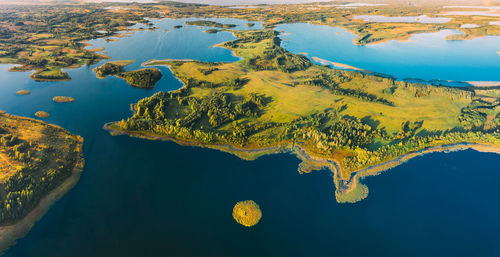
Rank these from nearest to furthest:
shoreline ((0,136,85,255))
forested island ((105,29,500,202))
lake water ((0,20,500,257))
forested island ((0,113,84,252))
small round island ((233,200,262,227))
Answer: shoreline ((0,136,85,255)) < lake water ((0,20,500,257)) < forested island ((0,113,84,252)) < small round island ((233,200,262,227)) < forested island ((105,29,500,202))

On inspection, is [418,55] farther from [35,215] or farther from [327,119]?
[35,215]

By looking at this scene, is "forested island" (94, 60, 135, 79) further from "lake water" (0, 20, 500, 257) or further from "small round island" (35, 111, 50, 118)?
"lake water" (0, 20, 500, 257)

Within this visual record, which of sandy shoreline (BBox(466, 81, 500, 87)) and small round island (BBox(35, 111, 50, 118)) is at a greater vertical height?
sandy shoreline (BBox(466, 81, 500, 87))

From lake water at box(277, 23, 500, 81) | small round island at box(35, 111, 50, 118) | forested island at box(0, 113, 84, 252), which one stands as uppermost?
lake water at box(277, 23, 500, 81)

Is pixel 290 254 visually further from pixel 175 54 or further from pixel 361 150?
pixel 175 54

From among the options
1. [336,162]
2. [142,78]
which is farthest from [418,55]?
[142,78]

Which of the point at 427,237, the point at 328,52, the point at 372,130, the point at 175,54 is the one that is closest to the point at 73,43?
the point at 175,54

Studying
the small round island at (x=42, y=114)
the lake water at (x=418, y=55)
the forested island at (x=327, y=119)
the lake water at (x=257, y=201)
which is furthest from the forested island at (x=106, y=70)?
the lake water at (x=418, y=55)

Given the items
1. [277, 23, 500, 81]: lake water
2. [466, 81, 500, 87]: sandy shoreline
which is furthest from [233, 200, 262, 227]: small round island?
[466, 81, 500, 87]: sandy shoreline
